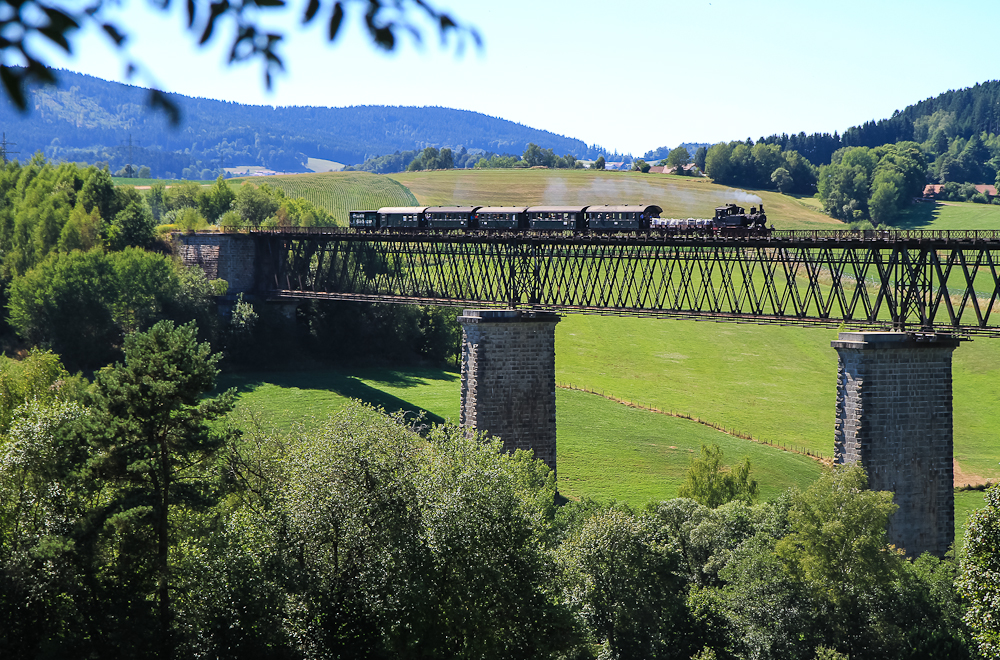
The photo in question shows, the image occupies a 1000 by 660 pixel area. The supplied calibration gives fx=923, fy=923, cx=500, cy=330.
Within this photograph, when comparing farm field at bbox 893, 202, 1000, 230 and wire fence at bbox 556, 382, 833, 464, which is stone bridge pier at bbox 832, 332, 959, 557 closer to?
wire fence at bbox 556, 382, 833, 464

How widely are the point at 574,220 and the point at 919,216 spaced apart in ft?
453

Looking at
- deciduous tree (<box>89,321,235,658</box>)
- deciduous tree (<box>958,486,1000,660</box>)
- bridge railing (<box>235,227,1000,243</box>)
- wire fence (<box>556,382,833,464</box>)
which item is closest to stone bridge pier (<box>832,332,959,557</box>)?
bridge railing (<box>235,227,1000,243</box>)

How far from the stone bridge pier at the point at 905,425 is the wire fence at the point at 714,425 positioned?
78.9 feet

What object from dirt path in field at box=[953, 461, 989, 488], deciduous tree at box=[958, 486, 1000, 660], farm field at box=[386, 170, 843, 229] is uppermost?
farm field at box=[386, 170, 843, 229]

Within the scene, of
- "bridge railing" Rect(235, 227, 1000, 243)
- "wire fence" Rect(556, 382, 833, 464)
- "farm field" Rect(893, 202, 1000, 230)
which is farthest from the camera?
"farm field" Rect(893, 202, 1000, 230)

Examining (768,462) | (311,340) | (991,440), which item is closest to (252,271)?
(311,340)

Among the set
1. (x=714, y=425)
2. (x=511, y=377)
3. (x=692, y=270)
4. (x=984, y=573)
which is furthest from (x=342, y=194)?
(x=984, y=573)

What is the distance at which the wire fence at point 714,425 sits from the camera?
78062mm

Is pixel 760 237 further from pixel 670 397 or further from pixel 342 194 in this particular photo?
pixel 342 194

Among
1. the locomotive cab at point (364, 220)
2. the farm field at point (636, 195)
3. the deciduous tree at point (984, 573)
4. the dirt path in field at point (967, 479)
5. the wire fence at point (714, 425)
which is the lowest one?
the dirt path in field at point (967, 479)

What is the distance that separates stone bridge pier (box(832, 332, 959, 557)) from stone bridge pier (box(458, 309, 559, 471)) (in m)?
21.0

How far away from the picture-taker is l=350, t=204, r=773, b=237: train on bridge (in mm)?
62719

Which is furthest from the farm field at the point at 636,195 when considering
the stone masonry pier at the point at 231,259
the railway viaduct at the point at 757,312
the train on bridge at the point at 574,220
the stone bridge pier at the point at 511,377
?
the stone bridge pier at the point at 511,377

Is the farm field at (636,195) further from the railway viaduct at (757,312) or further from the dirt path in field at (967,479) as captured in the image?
the dirt path in field at (967,479)
